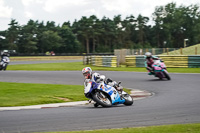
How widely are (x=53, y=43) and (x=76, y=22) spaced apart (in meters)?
32.3

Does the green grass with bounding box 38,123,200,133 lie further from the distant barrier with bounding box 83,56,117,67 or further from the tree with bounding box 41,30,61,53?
the tree with bounding box 41,30,61,53

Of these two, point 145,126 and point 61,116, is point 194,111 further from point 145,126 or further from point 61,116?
point 61,116

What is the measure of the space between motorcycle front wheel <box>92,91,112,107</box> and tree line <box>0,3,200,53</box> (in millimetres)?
90755

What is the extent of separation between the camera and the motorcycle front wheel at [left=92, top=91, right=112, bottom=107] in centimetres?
1017

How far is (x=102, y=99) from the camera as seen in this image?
33.7ft

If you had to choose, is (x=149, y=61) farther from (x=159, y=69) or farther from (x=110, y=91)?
(x=110, y=91)

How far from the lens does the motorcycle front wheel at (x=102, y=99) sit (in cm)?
1017

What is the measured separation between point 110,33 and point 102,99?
11263 cm

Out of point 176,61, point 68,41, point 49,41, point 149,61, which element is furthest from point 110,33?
point 149,61

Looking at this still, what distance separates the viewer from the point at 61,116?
28.4 feet

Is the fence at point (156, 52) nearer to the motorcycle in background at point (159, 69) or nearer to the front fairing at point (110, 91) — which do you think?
the motorcycle in background at point (159, 69)

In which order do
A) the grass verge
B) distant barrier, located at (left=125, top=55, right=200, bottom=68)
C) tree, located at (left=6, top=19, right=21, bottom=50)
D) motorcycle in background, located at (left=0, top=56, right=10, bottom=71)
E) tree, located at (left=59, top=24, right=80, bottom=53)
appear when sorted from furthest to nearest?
tree, located at (left=59, top=24, right=80, bottom=53) → tree, located at (left=6, top=19, right=21, bottom=50) → motorcycle in background, located at (left=0, top=56, right=10, bottom=71) → distant barrier, located at (left=125, top=55, right=200, bottom=68) → the grass verge

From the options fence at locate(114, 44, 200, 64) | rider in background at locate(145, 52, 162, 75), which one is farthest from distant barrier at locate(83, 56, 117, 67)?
rider in background at locate(145, 52, 162, 75)

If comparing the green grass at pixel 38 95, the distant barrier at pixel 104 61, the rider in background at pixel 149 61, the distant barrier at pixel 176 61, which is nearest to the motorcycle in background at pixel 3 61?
the distant barrier at pixel 104 61
